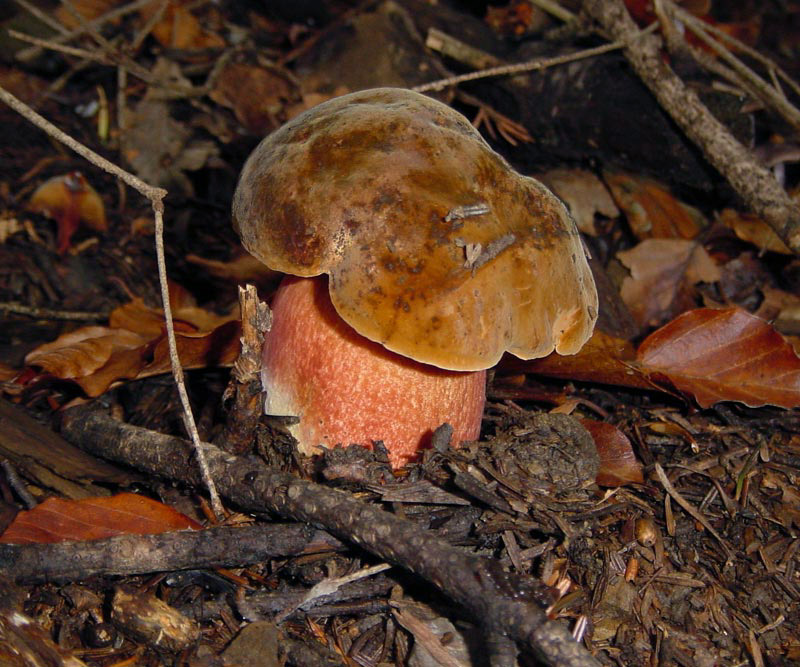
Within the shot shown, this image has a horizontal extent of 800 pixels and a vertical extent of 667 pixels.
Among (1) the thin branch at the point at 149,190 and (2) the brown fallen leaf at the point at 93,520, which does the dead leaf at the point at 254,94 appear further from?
(2) the brown fallen leaf at the point at 93,520

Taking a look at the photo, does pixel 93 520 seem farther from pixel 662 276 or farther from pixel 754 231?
pixel 754 231

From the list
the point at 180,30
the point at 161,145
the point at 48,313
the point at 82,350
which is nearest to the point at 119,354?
the point at 82,350

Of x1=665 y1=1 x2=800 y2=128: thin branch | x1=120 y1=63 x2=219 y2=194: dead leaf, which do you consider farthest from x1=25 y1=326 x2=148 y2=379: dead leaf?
x1=665 y1=1 x2=800 y2=128: thin branch

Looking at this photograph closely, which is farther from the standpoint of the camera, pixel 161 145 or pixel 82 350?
pixel 161 145

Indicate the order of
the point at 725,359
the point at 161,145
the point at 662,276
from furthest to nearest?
1. the point at 161,145
2. the point at 662,276
3. the point at 725,359

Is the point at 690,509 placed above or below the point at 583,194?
below

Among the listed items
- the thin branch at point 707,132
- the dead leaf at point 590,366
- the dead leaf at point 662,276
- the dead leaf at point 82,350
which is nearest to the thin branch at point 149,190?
the dead leaf at point 82,350

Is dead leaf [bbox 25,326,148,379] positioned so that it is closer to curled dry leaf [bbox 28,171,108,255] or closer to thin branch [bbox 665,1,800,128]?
curled dry leaf [bbox 28,171,108,255]
